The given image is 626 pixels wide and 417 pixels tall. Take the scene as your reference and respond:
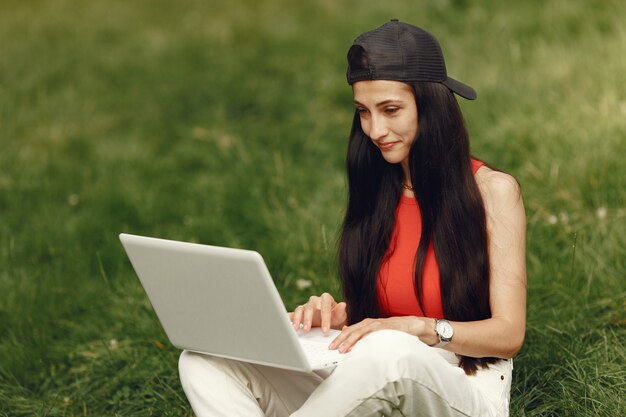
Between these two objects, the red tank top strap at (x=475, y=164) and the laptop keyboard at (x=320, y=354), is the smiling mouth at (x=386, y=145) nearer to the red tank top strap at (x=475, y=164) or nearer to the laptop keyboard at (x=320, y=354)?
the red tank top strap at (x=475, y=164)

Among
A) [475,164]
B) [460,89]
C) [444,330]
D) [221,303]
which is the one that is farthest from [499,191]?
[221,303]

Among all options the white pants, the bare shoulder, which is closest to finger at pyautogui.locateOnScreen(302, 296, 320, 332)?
the white pants

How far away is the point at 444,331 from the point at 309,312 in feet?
1.36

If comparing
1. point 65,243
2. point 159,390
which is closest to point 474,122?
point 65,243

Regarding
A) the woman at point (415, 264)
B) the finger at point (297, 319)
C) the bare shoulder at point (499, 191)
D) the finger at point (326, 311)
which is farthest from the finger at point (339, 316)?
the bare shoulder at point (499, 191)

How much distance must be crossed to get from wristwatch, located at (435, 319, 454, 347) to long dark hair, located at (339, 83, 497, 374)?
19 centimetres

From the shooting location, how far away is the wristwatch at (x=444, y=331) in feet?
8.60

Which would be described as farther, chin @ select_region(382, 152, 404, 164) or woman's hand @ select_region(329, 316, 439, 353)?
chin @ select_region(382, 152, 404, 164)

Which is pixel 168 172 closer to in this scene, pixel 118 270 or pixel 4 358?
pixel 118 270

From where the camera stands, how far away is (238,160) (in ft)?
18.6

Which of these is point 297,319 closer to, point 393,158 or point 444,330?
point 444,330

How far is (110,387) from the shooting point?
3.63 metres

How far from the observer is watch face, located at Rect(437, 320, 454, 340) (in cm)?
262

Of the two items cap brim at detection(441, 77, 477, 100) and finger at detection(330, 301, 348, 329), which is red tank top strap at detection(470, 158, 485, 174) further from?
finger at detection(330, 301, 348, 329)
